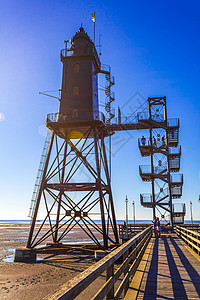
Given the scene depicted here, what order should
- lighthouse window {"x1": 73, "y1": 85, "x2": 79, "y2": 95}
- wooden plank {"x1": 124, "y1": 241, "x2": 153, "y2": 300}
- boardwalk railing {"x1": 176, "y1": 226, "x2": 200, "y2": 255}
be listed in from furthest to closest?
lighthouse window {"x1": 73, "y1": 85, "x2": 79, "y2": 95}
boardwalk railing {"x1": 176, "y1": 226, "x2": 200, "y2": 255}
wooden plank {"x1": 124, "y1": 241, "x2": 153, "y2": 300}

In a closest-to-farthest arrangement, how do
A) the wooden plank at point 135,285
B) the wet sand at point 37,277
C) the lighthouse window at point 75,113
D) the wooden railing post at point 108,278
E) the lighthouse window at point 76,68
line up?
the wooden railing post at point 108,278 < the wooden plank at point 135,285 < the wet sand at point 37,277 < the lighthouse window at point 75,113 < the lighthouse window at point 76,68

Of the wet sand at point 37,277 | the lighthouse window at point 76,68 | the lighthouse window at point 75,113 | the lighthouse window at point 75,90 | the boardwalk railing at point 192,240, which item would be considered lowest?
the wet sand at point 37,277

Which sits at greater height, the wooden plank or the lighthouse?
the lighthouse

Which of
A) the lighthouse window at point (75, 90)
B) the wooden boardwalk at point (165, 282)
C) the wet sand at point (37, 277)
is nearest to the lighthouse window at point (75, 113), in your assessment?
the lighthouse window at point (75, 90)

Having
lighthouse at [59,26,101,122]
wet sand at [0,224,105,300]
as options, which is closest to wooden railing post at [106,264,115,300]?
wet sand at [0,224,105,300]

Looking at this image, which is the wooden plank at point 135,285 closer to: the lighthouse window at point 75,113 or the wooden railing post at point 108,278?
the wooden railing post at point 108,278

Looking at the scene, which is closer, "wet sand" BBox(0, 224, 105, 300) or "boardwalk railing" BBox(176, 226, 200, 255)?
"wet sand" BBox(0, 224, 105, 300)

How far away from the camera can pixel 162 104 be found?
1167 inches

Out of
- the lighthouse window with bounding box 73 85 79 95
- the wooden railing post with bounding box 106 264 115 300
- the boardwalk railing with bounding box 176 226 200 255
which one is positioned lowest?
the boardwalk railing with bounding box 176 226 200 255

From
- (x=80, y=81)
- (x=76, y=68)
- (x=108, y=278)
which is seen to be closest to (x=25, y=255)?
(x=80, y=81)

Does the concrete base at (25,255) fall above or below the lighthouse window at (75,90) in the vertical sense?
A: below

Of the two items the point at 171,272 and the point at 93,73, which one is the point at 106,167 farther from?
the point at 171,272

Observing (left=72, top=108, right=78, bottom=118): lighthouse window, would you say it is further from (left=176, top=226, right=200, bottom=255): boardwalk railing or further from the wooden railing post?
the wooden railing post

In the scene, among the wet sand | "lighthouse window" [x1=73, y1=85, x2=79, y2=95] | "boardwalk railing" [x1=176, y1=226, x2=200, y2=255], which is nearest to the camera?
the wet sand
